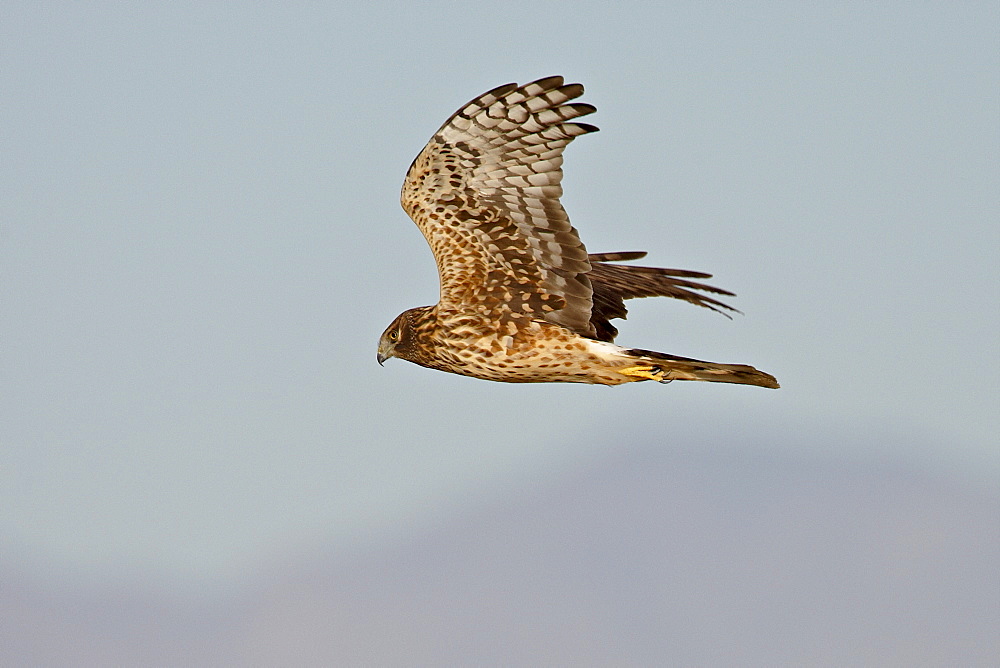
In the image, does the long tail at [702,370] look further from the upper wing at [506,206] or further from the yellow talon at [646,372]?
the upper wing at [506,206]

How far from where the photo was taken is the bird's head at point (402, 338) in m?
10.6

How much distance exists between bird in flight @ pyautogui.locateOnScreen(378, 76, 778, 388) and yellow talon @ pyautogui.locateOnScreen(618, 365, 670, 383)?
1 centimetres

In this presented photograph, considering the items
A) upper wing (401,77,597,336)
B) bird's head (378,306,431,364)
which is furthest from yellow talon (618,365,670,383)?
bird's head (378,306,431,364)

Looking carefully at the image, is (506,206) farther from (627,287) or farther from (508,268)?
(627,287)

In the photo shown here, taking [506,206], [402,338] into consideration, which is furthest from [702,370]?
[402,338]

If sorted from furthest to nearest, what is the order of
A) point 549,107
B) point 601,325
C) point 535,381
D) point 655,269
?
point 655,269 → point 601,325 → point 535,381 → point 549,107

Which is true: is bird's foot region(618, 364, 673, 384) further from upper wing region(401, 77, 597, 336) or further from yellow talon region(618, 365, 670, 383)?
upper wing region(401, 77, 597, 336)

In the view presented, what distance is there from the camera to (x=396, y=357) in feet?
35.3

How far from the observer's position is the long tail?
9961 mm

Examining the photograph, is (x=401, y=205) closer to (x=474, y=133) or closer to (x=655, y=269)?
(x=474, y=133)

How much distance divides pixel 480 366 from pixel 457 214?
1080 millimetres

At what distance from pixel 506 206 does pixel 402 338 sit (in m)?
1.26

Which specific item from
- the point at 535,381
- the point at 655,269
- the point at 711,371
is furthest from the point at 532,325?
the point at 655,269

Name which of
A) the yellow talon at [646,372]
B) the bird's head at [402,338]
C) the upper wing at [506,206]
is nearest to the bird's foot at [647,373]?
the yellow talon at [646,372]
